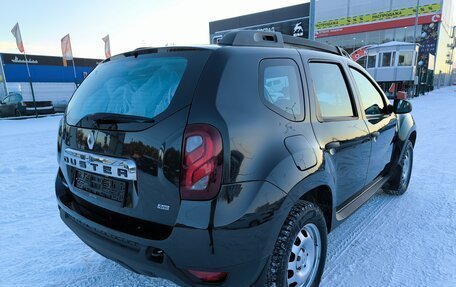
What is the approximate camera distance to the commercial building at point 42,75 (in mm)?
34719

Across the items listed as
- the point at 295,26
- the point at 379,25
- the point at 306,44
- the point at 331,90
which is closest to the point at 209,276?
the point at 331,90

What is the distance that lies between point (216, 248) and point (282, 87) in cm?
108

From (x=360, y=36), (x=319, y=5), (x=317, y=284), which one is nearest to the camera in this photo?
(x=317, y=284)

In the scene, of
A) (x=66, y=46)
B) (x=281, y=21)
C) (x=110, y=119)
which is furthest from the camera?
(x=281, y=21)

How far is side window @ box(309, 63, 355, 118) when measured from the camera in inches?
92.0

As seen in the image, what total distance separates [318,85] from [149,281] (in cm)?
196

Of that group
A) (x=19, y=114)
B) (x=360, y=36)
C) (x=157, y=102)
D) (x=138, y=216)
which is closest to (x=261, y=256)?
(x=138, y=216)

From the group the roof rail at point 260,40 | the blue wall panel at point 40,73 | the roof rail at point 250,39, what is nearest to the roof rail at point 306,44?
the roof rail at point 260,40

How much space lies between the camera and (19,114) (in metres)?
16.4

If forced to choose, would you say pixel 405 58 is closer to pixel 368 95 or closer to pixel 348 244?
pixel 368 95

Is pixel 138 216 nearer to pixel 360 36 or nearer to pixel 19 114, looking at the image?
pixel 19 114

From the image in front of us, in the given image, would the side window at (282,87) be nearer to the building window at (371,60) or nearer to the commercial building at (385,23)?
the building window at (371,60)

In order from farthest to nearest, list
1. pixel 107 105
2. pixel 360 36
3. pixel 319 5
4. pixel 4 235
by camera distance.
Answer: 1. pixel 319 5
2. pixel 360 36
3. pixel 4 235
4. pixel 107 105

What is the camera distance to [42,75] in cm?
3750
